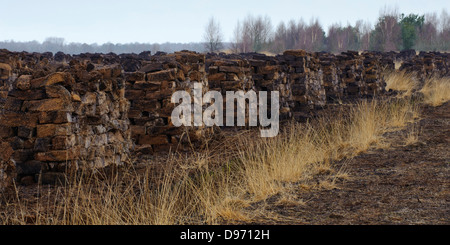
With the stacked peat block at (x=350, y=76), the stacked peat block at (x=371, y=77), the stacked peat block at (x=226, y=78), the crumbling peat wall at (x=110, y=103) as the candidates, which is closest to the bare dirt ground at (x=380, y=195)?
the crumbling peat wall at (x=110, y=103)

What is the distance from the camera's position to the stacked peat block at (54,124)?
7586 millimetres

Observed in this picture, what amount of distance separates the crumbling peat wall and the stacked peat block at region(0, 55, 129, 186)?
0.05 ft

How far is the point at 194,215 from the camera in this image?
6102 mm

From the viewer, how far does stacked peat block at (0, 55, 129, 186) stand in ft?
24.9

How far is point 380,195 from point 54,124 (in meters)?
4.48

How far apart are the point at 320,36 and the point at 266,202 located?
3063 inches

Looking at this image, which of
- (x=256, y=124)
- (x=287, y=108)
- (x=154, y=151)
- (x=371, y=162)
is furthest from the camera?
(x=287, y=108)

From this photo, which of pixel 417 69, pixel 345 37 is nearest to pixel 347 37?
pixel 345 37

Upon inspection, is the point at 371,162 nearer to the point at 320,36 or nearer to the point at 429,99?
the point at 429,99

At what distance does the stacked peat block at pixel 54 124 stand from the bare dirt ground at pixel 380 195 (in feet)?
9.27

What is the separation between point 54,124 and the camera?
298 inches

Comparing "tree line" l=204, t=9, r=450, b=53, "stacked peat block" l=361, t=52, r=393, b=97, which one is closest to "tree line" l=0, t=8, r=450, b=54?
"tree line" l=204, t=9, r=450, b=53

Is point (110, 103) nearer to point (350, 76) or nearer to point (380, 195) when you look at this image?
point (380, 195)
